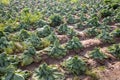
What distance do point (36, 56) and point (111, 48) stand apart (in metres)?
3.34

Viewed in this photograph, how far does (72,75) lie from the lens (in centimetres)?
952

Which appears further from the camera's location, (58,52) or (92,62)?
(58,52)

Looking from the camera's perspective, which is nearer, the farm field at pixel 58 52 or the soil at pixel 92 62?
the farm field at pixel 58 52

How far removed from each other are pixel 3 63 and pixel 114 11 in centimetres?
1094

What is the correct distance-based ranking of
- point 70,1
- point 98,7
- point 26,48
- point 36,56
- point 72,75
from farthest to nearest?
point 70,1 → point 98,7 → point 26,48 → point 36,56 → point 72,75

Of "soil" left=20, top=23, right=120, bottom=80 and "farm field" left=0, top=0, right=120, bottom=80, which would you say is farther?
"soil" left=20, top=23, right=120, bottom=80

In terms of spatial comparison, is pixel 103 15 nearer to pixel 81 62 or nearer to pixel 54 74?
pixel 81 62

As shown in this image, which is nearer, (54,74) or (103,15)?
(54,74)

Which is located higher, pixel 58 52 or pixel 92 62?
pixel 58 52

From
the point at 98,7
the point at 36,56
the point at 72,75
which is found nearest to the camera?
the point at 72,75

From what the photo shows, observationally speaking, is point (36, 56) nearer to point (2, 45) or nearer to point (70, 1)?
point (2, 45)

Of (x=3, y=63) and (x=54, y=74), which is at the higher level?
(x=3, y=63)

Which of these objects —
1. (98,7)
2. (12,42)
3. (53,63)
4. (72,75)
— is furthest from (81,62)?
(98,7)

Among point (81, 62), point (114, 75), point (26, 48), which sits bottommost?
point (114, 75)
